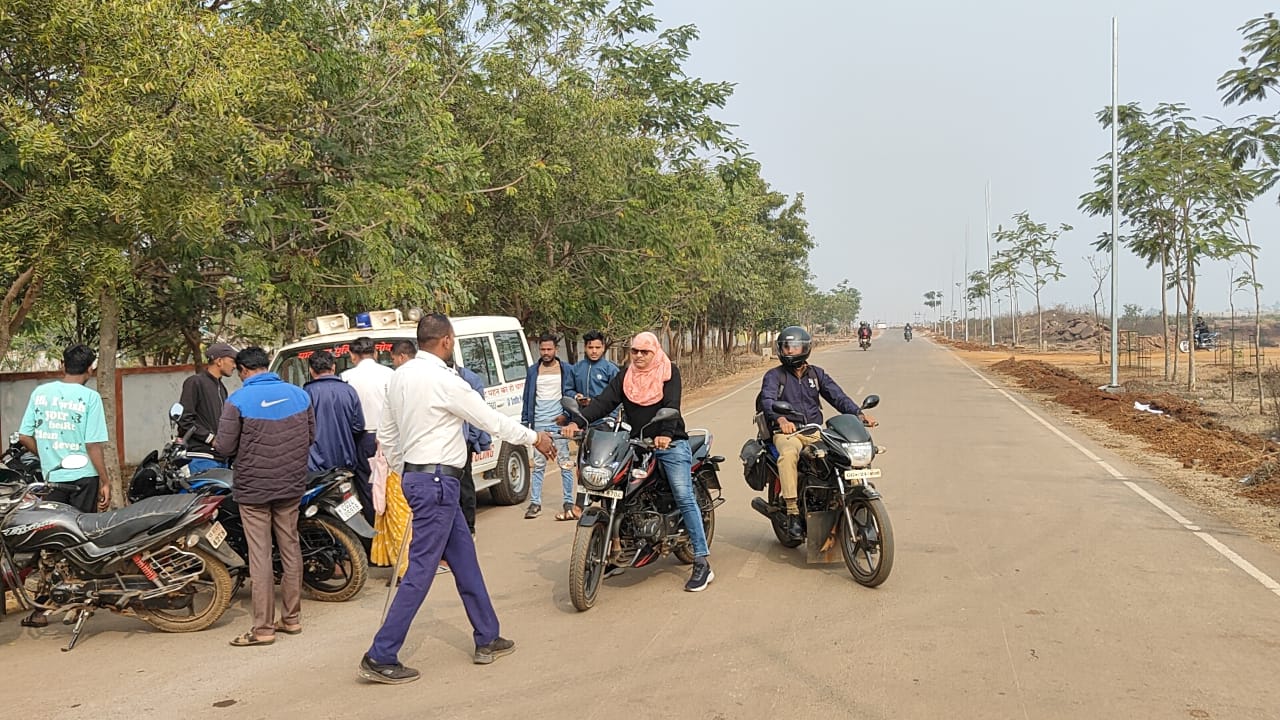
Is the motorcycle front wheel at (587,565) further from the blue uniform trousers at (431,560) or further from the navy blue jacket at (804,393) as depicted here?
the navy blue jacket at (804,393)

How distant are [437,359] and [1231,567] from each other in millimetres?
6023

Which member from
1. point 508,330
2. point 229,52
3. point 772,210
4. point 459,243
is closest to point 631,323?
point 459,243

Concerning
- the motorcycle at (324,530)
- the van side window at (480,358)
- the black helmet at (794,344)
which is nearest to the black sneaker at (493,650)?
the motorcycle at (324,530)

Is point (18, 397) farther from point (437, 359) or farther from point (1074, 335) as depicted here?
point (1074, 335)

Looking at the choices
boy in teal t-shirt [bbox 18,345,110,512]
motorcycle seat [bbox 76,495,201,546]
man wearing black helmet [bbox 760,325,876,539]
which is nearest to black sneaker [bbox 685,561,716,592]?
man wearing black helmet [bbox 760,325,876,539]

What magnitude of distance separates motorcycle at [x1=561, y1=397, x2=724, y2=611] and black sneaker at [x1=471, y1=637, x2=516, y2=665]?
2.30ft

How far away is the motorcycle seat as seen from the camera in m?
6.06

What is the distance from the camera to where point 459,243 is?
674 inches

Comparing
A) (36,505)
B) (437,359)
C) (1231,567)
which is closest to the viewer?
(437,359)

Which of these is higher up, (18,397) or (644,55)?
(644,55)

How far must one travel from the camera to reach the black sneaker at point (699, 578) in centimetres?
680

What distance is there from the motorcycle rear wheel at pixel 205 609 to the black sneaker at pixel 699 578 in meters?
3.06

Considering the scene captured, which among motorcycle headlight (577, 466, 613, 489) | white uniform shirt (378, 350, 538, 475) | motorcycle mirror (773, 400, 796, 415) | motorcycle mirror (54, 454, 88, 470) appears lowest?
motorcycle headlight (577, 466, 613, 489)

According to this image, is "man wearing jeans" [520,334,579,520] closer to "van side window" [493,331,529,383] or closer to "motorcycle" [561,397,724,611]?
"van side window" [493,331,529,383]
